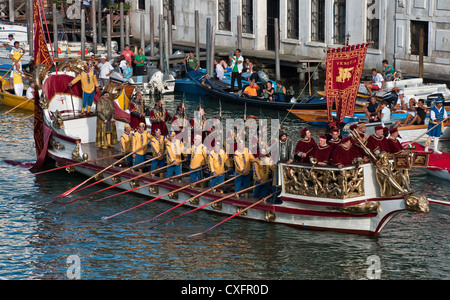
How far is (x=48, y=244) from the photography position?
60.0ft

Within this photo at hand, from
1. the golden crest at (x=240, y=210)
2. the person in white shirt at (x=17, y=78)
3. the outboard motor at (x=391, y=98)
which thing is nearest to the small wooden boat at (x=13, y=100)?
the person in white shirt at (x=17, y=78)

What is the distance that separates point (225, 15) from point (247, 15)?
1.77 metres

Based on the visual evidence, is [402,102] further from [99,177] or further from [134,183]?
[99,177]

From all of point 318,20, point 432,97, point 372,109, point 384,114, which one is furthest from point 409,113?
point 318,20

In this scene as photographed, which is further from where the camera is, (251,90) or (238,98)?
(238,98)

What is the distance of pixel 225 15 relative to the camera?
43531 millimetres

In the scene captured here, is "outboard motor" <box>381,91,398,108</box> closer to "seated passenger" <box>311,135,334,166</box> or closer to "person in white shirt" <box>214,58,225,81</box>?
"person in white shirt" <box>214,58,225,81</box>

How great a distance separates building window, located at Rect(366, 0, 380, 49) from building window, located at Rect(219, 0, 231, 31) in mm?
9060

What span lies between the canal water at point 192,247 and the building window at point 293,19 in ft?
65.1

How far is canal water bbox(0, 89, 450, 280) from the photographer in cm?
1662

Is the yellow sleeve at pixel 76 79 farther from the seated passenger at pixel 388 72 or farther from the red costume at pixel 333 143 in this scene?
the seated passenger at pixel 388 72

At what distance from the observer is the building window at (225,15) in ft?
142

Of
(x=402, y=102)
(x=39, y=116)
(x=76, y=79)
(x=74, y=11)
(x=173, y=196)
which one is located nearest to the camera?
(x=173, y=196)

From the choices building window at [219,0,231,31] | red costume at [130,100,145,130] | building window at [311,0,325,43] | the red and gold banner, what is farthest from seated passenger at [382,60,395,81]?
the red and gold banner
